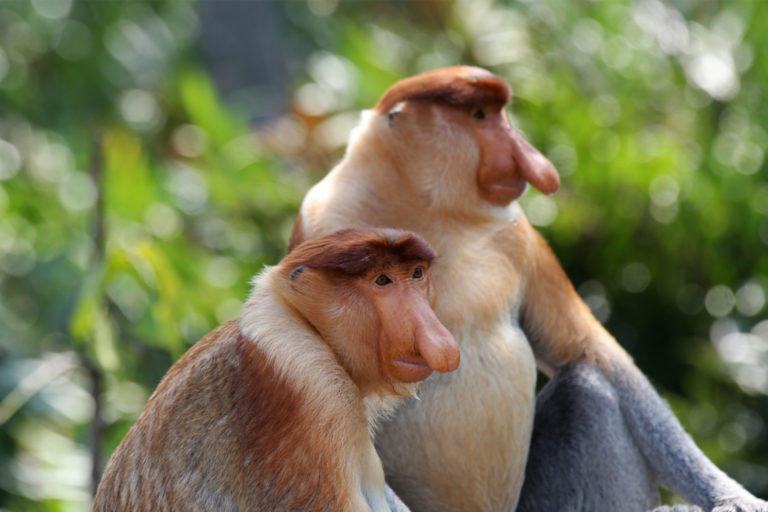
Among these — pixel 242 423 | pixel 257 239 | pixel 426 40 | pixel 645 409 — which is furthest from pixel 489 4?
pixel 242 423

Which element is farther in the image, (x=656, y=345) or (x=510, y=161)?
(x=656, y=345)

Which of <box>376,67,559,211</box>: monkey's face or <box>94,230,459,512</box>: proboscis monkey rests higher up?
<box>376,67,559,211</box>: monkey's face

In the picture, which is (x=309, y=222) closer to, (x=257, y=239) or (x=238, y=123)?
(x=257, y=239)

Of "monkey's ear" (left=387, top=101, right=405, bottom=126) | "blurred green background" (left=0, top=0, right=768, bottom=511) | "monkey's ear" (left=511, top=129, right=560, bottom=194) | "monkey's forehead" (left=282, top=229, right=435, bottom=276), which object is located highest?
"monkey's ear" (left=387, top=101, right=405, bottom=126)

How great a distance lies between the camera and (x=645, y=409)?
223cm

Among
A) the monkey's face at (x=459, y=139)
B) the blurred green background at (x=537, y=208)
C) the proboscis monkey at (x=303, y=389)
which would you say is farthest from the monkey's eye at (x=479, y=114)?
the blurred green background at (x=537, y=208)

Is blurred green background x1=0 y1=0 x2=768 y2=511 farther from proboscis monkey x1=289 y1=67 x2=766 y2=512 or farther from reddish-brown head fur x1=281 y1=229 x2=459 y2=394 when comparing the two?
reddish-brown head fur x1=281 y1=229 x2=459 y2=394

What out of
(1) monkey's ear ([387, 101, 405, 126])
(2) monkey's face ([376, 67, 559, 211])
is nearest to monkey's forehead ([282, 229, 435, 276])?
(2) monkey's face ([376, 67, 559, 211])

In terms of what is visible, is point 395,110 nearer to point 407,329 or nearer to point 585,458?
point 407,329

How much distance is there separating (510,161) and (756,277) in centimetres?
266

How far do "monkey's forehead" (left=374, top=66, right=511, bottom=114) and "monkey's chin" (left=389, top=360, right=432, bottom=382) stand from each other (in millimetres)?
741

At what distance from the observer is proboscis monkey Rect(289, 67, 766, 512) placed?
6.61ft

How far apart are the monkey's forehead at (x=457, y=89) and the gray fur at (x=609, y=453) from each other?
663mm

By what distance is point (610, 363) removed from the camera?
2.27 m
